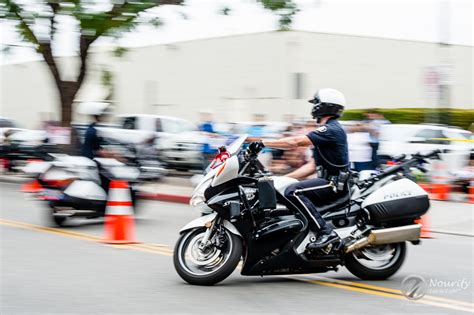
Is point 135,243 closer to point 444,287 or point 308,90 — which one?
point 444,287

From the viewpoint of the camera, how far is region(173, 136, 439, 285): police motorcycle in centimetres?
696

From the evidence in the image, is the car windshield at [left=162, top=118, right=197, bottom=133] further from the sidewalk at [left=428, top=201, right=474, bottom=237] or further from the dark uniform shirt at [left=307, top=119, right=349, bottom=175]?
the dark uniform shirt at [left=307, top=119, right=349, bottom=175]

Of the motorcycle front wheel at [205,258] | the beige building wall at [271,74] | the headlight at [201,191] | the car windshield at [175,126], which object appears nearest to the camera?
the motorcycle front wheel at [205,258]

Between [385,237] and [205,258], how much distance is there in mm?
1718

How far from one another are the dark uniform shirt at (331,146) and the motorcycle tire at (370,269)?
892mm

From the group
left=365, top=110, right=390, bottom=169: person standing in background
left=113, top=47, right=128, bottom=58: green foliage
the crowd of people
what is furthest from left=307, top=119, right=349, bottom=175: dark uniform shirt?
→ left=113, top=47, right=128, bottom=58: green foliage

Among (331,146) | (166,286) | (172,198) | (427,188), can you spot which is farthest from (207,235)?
(427,188)

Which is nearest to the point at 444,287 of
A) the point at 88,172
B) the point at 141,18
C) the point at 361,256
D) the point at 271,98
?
the point at 361,256

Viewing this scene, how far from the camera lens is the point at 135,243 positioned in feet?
32.4

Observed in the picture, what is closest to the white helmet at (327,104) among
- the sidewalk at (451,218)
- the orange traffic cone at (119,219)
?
the orange traffic cone at (119,219)

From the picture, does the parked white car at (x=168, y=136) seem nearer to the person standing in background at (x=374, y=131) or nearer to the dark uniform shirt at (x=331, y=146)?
the person standing in background at (x=374, y=131)

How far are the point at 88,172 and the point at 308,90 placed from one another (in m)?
19.6

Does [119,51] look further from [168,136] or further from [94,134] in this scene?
[94,134]

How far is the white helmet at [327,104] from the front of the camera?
727 cm
